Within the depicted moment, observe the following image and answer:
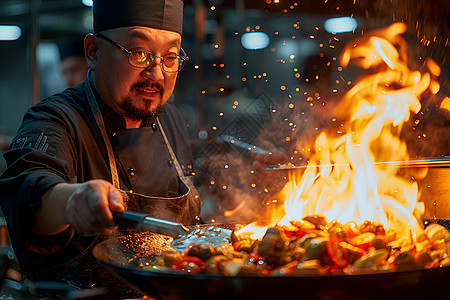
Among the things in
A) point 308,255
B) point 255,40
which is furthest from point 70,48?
point 308,255

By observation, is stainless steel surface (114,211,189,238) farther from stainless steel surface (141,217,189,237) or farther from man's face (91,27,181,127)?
man's face (91,27,181,127)

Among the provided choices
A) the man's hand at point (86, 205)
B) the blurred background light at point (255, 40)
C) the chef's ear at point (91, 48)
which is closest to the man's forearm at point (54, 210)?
the man's hand at point (86, 205)

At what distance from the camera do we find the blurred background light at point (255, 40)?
560 cm

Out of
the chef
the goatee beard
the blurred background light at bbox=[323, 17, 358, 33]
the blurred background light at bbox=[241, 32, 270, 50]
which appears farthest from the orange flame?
the blurred background light at bbox=[241, 32, 270, 50]

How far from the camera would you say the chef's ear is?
2.11 m

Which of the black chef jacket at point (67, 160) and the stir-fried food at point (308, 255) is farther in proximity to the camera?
the black chef jacket at point (67, 160)

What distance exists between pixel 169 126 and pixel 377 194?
3.83ft

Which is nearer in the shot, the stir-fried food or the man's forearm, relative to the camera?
the stir-fried food

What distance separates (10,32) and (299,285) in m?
5.91

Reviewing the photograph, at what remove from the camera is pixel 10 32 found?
229 inches

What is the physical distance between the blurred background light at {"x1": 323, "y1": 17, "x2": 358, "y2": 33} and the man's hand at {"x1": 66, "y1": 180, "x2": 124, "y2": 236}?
11.5 feet

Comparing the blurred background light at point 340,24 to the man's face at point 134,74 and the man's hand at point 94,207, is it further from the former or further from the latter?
the man's hand at point 94,207

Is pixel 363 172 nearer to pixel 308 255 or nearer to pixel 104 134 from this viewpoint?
pixel 308 255

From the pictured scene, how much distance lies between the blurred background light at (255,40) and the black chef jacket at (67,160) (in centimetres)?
316
